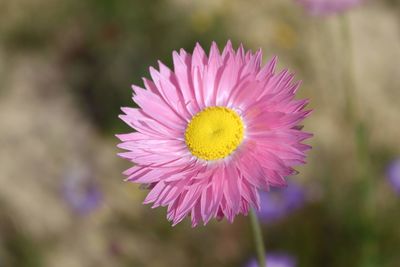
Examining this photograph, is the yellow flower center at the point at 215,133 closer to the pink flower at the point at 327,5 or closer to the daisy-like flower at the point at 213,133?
the daisy-like flower at the point at 213,133

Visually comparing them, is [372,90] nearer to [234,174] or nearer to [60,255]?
[60,255]

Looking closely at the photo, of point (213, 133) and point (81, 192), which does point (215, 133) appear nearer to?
point (213, 133)

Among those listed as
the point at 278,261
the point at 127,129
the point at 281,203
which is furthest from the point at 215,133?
the point at 127,129

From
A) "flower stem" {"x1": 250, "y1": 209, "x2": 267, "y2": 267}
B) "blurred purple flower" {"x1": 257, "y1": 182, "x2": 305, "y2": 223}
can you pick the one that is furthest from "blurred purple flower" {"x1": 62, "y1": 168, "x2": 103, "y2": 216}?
"flower stem" {"x1": 250, "y1": 209, "x2": 267, "y2": 267}

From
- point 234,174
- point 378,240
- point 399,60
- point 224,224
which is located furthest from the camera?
point 399,60

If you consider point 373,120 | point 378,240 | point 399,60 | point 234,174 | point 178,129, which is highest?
point 399,60

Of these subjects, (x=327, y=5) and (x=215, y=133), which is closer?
(x=215, y=133)

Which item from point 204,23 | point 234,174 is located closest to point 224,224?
point 204,23
